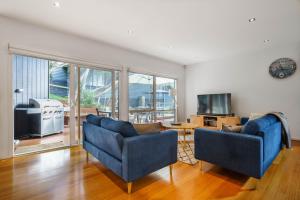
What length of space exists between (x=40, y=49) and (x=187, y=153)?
11.8 ft

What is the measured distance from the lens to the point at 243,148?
1.87 meters

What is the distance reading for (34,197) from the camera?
5.70ft

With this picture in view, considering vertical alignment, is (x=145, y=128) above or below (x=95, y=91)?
below

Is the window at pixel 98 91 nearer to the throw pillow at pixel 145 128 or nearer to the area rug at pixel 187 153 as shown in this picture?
the area rug at pixel 187 153

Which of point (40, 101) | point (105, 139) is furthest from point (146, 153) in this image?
point (40, 101)

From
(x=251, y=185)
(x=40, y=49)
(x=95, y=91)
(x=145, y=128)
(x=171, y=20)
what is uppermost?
(x=171, y=20)

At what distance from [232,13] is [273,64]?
2755mm

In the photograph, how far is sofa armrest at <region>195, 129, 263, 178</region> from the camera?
5.83 ft

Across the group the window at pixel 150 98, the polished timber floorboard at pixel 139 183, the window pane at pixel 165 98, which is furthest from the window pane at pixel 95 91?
the window pane at pixel 165 98

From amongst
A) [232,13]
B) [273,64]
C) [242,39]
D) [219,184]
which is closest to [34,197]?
[219,184]

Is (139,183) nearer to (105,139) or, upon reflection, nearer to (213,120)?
(105,139)

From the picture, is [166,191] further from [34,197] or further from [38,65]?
[38,65]

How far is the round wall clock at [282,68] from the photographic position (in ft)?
13.7

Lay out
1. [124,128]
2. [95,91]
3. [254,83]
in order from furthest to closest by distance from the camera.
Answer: [254,83] → [95,91] → [124,128]
